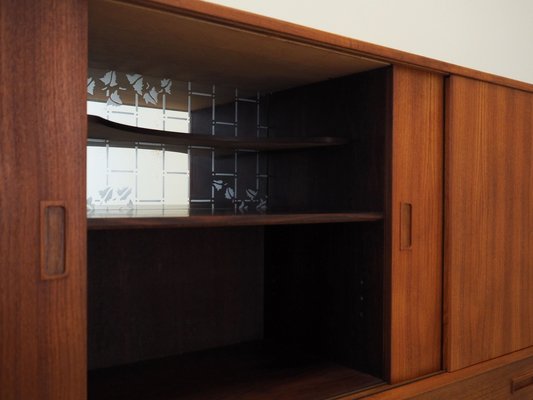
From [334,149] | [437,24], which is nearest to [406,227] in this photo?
[334,149]

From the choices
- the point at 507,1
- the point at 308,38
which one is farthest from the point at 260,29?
the point at 507,1

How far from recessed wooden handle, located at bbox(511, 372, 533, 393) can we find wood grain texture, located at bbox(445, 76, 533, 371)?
0.08m

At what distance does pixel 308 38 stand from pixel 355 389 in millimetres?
769

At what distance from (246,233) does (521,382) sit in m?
0.90

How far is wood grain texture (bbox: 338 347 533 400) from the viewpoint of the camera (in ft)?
3.97

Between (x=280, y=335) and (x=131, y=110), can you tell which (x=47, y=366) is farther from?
(x=280, y=335)

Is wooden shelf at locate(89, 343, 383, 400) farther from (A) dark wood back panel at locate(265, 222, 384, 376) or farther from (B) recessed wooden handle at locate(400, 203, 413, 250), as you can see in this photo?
(B) recessed wooden handle at locate(400, 203, 413, 250)

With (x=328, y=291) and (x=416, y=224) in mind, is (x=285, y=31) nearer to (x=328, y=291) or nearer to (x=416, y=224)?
(x=416, y=224)

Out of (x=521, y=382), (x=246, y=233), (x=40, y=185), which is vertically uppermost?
(x=40, y=185)

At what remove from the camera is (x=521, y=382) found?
60.0 inches

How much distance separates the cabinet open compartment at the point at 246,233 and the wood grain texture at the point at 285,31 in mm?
42

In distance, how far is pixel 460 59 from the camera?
163 centimetres

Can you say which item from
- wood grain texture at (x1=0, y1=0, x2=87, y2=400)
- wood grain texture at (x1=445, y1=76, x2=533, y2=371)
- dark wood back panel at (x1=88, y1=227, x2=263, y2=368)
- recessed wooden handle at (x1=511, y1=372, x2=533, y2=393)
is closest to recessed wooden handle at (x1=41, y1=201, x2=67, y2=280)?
wood grain texture at (x1=0, y1=0, x2=87, y2=400)

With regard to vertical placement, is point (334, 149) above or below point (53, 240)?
above
